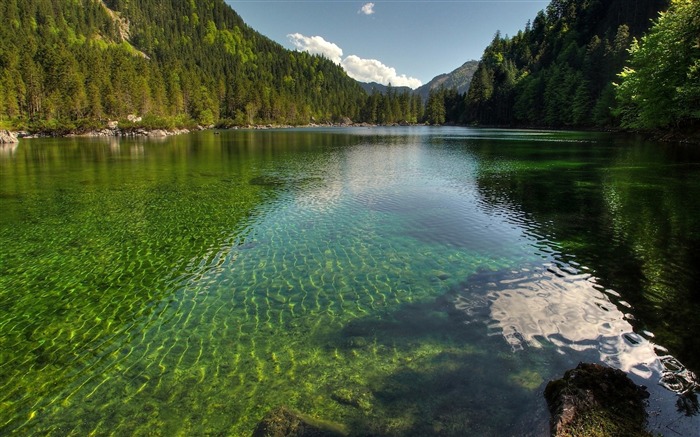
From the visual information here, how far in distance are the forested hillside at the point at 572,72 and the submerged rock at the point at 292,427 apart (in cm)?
9853

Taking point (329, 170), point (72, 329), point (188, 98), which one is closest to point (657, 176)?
point (329, 170)

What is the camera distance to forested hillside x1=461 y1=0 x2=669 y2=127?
112 metres

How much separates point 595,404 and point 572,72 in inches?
6000

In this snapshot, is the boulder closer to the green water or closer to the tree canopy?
the green water

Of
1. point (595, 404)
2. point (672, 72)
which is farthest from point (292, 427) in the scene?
point (672, 72)

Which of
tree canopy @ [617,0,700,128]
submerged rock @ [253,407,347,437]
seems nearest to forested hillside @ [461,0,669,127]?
tree canopy @ [617,0,700,128]

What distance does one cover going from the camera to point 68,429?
7340 millimetres

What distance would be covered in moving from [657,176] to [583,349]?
3275 cm

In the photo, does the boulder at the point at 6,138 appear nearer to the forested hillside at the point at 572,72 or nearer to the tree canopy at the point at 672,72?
the tree canopy at the point at 672,72

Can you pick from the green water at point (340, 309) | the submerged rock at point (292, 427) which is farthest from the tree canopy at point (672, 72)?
the submerged rock at point (292, 427)

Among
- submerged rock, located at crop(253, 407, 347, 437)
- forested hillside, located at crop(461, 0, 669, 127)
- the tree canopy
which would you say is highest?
forested hillside, located at crop(461, 0, 669, 127)

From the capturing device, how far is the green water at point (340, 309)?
25.9 feet

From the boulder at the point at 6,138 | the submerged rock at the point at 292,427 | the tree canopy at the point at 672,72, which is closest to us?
the submerged rock at the point at 292,427

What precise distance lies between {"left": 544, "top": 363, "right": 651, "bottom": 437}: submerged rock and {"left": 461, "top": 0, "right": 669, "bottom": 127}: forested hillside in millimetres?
94953
